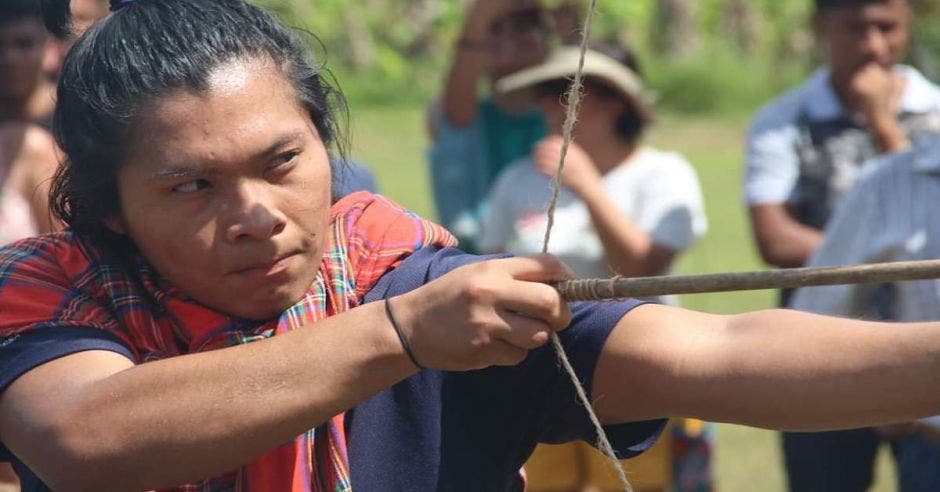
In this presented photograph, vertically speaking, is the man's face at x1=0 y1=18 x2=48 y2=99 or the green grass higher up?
the man's face at x1=0 y1=18 x2=48 y2=99

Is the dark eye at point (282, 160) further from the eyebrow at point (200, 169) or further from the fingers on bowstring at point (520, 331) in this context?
the fingers on bowstring at point (520, 331)

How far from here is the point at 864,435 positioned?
4.11m

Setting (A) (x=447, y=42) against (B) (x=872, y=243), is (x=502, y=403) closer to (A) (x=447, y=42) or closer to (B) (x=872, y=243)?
(B) (x=872, y=243)

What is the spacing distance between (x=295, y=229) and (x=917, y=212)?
77.3 inches

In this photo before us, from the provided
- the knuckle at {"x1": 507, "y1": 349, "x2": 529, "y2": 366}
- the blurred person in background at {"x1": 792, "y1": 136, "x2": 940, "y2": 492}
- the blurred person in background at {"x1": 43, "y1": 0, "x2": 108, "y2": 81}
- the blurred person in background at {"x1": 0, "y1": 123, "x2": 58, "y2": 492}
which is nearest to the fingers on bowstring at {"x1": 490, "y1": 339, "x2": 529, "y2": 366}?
the knuckle at {"x1": 507, "y1": 349, "x2": 529, "y2": 366}

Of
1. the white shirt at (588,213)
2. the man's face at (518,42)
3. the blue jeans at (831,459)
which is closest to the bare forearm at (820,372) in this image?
the blue jeans at (831,459)

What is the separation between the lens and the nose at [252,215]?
1908mm

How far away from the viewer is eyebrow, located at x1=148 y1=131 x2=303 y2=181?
1923mm

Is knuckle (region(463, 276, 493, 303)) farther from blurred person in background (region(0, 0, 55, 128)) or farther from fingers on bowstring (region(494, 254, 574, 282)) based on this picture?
blurred person in background (region(0, 0, 55, 128))

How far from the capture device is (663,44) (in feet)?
68.1

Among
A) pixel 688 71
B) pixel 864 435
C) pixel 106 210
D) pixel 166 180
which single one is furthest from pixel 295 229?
pixel 688 71

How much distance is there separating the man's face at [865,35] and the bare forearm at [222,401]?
10.4 ft

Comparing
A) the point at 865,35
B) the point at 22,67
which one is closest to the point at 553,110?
Answer: the point at 865,35

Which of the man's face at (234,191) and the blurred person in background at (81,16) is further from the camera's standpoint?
the blurred person in background at (81,16)
